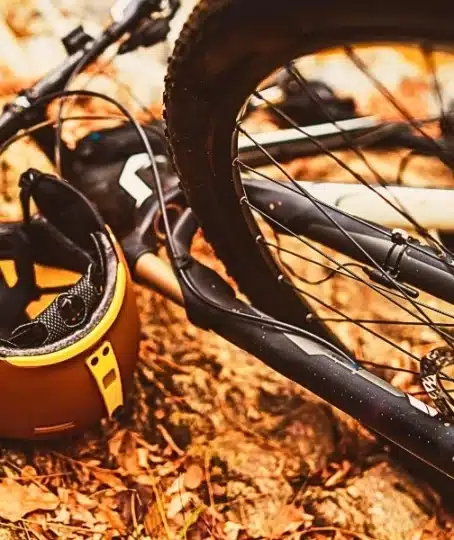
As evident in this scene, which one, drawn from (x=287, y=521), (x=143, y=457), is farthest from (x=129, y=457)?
(x=287, y=521)

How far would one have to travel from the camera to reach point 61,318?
1.06 m

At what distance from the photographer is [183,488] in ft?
3.72

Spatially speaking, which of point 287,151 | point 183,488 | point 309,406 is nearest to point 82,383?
point 183,488

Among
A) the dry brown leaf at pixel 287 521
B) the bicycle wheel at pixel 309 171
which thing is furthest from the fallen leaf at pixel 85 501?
the bicycle wheel at pixel 309 171

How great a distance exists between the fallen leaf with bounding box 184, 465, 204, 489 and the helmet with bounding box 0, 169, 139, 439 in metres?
0.15

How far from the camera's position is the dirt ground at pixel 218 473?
1.08m

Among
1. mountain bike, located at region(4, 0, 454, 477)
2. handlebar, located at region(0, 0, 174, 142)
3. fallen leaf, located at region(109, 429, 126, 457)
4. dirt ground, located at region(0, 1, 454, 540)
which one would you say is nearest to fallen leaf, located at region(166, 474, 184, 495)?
dirt ground, located at region(0, 1, 454, 540)

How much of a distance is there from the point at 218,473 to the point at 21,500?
0.29 m

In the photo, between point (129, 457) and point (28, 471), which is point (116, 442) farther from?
point (28, 471)

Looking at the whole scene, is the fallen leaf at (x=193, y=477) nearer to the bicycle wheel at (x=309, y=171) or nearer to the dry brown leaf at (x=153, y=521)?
the dry brown leaf at (x=153, y=521)

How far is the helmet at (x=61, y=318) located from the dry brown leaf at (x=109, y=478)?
2.8 inches

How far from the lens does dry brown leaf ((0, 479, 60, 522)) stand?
108 centimetres

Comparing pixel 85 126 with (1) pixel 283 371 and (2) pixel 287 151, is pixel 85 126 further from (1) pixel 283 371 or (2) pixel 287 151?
(1) pixel 283 371

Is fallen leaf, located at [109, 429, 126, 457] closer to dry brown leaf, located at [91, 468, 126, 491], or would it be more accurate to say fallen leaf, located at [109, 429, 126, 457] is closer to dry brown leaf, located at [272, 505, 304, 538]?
dry brown leaf, located at [91, 468, 126, 491]
